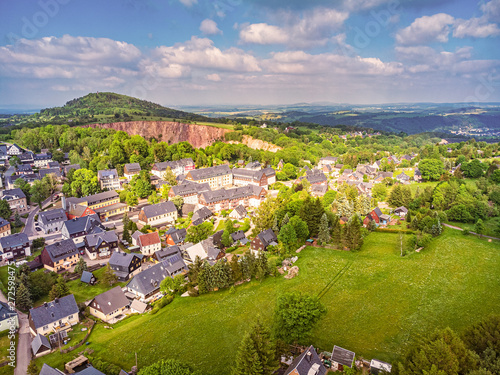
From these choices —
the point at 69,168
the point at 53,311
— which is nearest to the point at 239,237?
the point at 53,311

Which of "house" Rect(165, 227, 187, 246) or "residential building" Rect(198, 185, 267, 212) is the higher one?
"residential building" Rect(198, 185, 267, 212)

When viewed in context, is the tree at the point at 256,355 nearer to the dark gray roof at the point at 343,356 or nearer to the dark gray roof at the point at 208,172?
the dark gray roof at the point at 343,356

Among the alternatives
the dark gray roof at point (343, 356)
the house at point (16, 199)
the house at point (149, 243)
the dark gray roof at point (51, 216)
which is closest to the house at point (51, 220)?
the dark gray roof at point (51, 216)

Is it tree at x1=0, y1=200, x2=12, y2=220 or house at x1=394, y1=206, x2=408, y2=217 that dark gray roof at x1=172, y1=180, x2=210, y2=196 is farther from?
house at x1=394, y1=206, x2=408, y2=217

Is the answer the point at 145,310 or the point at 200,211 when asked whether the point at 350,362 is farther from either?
the point at 200,211

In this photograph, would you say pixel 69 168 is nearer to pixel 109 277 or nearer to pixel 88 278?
pixel 88 278

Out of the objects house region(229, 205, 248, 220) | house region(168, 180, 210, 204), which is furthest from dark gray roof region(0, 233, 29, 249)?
house region(229, 205, 248, 220)
